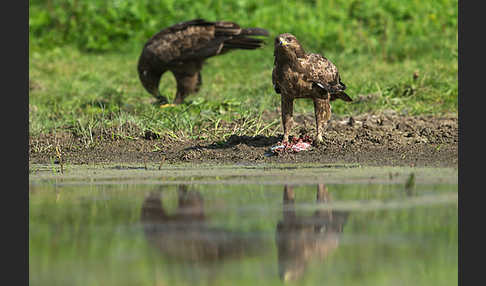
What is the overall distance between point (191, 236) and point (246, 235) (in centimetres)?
31

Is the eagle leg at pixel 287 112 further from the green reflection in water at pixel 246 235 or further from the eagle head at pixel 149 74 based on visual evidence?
the eagle head at pixel 149 74

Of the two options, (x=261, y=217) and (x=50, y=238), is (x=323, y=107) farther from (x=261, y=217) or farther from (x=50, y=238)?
(x=50, y=238)

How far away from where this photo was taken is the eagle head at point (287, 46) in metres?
8.46

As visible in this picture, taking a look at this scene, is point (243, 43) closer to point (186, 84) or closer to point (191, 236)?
point (186, 84)

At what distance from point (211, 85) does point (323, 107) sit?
6.01m

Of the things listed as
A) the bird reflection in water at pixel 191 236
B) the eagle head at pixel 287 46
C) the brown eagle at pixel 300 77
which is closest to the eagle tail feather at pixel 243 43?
the brown eagle at pixel 300 77

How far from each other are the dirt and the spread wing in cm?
252

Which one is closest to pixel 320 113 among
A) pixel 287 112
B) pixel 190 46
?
pixel 287 112

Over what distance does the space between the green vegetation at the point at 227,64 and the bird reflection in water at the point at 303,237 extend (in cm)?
463

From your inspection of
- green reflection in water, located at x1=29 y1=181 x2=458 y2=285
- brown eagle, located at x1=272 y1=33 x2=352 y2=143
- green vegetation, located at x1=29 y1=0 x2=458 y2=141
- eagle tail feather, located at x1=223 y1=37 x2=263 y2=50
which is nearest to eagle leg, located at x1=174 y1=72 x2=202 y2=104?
green vegetation, located at x1=29 y1=0 x2=458 y2=141

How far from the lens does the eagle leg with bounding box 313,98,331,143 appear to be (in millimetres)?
9117

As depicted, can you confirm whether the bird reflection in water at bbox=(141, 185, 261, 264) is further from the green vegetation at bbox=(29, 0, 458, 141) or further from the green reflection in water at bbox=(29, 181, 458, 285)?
the green vegetation at bbox=(29, 0, 458, 141)

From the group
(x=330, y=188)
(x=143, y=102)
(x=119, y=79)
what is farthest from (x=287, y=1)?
(x=330, y=188)

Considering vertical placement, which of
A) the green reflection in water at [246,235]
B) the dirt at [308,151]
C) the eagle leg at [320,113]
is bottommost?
the green reflection in water at [246,235]
